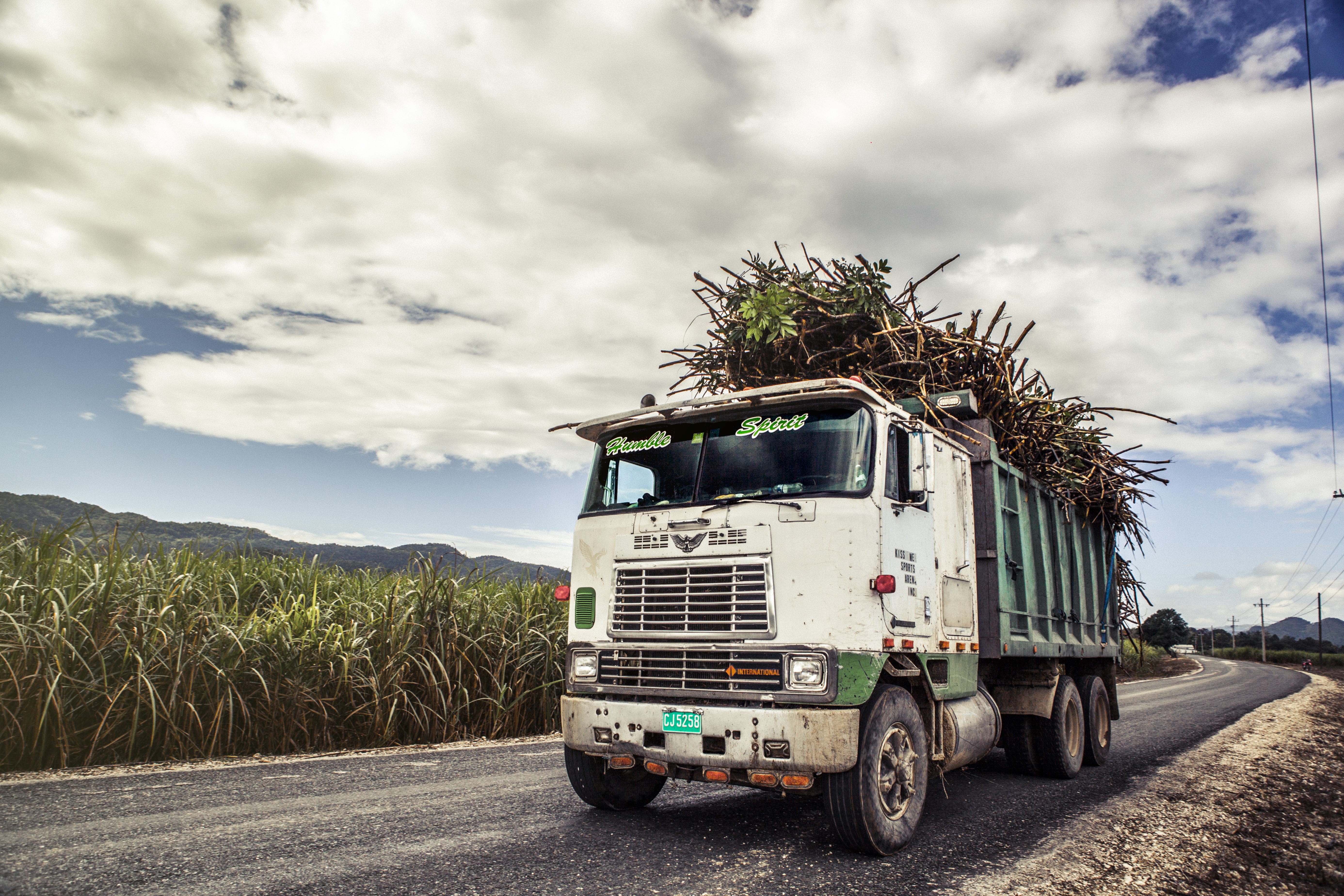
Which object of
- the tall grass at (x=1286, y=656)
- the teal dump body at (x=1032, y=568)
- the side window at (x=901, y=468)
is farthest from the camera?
the tall grass at (x=1286, y=656)

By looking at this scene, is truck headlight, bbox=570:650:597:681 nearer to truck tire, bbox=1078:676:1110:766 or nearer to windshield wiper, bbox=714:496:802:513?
windshield wiper, bbox=714:496:802:513

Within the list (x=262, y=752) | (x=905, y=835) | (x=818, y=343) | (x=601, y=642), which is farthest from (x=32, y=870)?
(x=818, y=343)

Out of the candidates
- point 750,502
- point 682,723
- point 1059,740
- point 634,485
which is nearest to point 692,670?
point 682,723

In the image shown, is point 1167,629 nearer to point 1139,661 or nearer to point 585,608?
point 1139,661

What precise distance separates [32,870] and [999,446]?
7443 millimetres

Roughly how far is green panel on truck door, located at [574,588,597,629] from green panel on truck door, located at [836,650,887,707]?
5.63 ft

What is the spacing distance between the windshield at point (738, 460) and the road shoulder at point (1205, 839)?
2.37 m

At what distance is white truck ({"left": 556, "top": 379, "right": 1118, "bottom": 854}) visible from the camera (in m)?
4.75

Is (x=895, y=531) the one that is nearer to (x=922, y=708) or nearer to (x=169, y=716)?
(x=922, y=708)

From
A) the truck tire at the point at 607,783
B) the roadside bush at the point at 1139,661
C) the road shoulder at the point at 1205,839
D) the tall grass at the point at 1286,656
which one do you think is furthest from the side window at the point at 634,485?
the tall grass at the point at 1286,656

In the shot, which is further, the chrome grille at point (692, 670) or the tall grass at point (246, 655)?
the tall grass at point (246, 655)

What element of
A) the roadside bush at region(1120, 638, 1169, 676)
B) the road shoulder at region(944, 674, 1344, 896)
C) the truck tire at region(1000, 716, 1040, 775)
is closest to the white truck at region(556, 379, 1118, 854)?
the road shoulder at region(944, 674, 1344, 896)

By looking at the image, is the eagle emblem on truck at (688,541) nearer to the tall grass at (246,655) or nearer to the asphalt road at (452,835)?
the asphalt road at (452,835)

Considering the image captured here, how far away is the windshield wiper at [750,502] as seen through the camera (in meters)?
5.02
